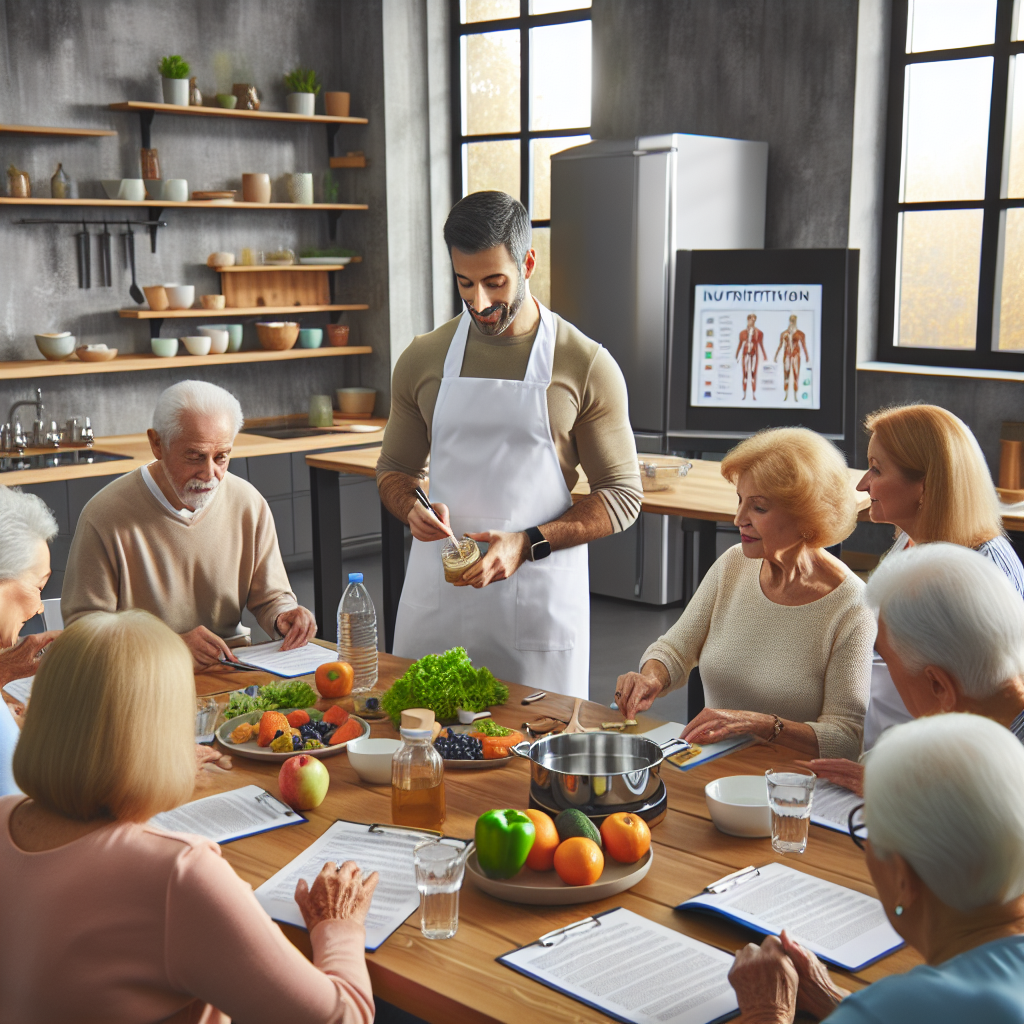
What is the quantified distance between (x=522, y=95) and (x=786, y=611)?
17.6 feet

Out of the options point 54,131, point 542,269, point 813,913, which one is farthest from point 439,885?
point 542,269

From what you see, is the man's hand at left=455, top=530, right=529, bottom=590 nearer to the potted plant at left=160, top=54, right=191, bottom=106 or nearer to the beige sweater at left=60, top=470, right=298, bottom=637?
the beige sweater at left=60, top=470, right=298, bottom=637

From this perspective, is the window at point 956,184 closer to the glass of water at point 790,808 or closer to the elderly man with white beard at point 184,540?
the elderly man with white beard at point 184,540

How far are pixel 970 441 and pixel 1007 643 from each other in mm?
1082

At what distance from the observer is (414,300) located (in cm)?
725

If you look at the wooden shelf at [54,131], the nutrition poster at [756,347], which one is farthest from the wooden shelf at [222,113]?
the nutrition poster at [756,347]

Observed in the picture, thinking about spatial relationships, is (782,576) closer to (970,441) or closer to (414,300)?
(970,441)

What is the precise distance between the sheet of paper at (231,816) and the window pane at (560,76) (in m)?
5.54

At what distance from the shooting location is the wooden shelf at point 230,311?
622 cm

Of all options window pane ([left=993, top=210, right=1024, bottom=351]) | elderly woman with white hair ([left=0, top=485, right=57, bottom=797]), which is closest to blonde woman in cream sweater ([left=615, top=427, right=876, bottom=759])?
elderly woman with white hair ([left=0, top=485, right=57, bottom=797])

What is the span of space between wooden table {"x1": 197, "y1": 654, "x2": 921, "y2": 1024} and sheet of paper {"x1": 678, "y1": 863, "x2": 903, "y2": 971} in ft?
0.07

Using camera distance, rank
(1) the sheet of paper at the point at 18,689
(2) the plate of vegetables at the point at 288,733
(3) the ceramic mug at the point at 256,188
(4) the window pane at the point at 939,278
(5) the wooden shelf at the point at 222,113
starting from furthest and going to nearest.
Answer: (3) the ceramic mug at the point at 256,188 → (5) the wooden shelf at the point at 222,113 → (4) the window pane at the point at 939,278 → (1) the sheet of paper at the point at 18,689 → (2) the plate of vegetables at the point at 288,733

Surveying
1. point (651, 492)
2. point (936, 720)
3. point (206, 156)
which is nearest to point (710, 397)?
point (651, 492)

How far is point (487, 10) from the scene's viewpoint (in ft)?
22.9
